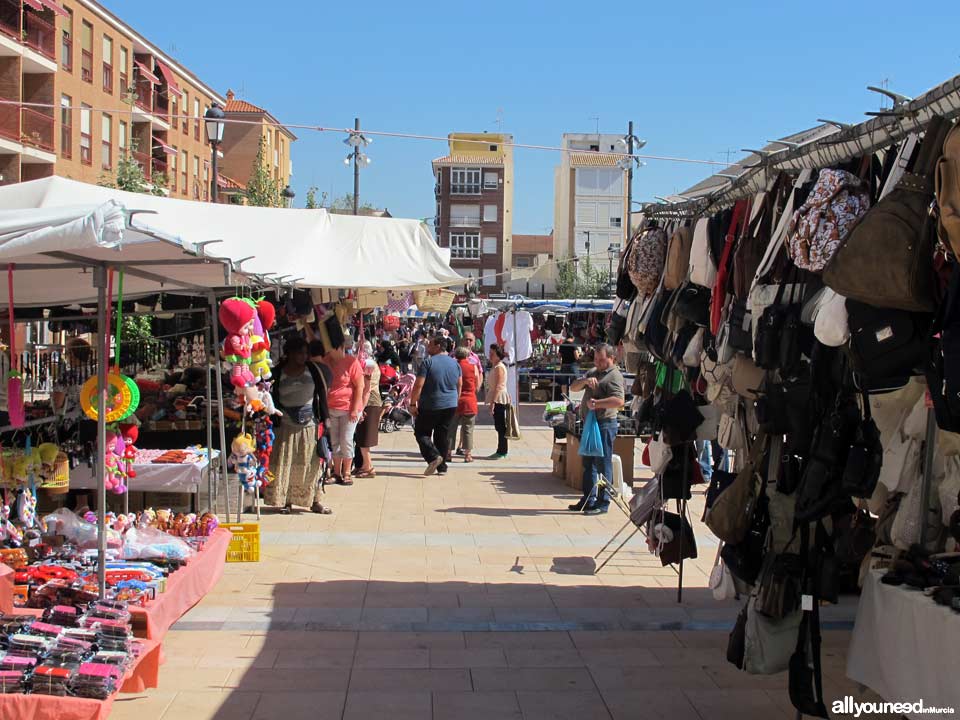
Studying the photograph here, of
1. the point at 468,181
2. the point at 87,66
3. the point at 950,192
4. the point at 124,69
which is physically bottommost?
the point at 950,192

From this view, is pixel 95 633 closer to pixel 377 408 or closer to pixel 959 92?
pixel 959 92

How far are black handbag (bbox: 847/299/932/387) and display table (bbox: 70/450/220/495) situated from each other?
606 centimetres

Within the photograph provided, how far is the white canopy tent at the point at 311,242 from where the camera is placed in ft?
31.0

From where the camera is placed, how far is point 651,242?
20.6 ft

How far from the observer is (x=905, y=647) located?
4066 millimetres

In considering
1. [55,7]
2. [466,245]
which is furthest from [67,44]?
[466,245]

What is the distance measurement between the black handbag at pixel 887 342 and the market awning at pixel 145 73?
39.5 m

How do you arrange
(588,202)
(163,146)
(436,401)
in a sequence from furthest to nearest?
(588,202), (163,146), (436,401)

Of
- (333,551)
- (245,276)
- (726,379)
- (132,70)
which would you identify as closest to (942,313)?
(726,379)

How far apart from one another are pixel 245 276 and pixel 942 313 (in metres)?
5.17

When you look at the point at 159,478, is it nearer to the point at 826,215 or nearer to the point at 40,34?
the point at 826,215

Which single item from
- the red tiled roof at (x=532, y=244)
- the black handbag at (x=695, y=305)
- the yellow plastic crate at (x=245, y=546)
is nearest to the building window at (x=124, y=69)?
the yellow plastic crate at (x=245, y=546)

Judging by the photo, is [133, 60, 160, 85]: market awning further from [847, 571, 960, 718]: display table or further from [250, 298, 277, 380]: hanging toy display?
[847, 571, 960, 718]: display table

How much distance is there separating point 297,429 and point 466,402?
14.3ft
